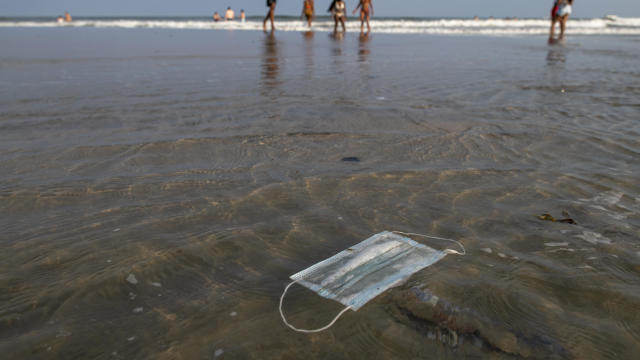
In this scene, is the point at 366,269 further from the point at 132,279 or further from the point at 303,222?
the point at 132,279

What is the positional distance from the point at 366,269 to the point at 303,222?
0.56 meters

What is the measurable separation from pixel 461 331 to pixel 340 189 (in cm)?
133

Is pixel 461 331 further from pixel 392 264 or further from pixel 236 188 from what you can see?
pixel 236 188

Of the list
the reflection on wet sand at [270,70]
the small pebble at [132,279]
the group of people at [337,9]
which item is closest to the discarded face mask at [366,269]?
the small pebble at [132,279]

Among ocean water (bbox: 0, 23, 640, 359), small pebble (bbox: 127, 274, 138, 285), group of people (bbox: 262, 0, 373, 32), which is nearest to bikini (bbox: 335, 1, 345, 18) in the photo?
group of people (bbox: 262, 0, 373, 32)

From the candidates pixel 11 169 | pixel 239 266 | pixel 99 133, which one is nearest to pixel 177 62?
pixel 99 133

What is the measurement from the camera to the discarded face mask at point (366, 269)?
66.2 inches

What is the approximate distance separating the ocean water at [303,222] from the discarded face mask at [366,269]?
0.15 feet

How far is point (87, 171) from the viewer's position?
2945mm

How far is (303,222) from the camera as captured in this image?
228 centimetres

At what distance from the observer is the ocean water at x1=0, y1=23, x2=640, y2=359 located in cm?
150

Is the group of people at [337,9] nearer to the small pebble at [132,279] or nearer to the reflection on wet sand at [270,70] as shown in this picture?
the reflection on wet sand at [270,70]

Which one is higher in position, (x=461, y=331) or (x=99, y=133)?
(x=99, y=133)

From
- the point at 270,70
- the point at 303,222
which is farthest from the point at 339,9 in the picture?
the point at 303,222
